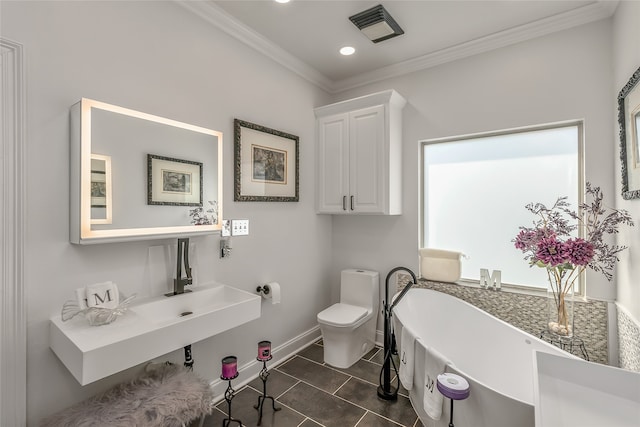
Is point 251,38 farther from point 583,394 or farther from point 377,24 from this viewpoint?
point 583,394

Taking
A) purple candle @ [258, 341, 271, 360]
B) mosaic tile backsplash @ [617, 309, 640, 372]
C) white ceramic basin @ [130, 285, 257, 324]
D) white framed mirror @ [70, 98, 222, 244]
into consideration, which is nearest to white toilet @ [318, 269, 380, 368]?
purple candle @ [258, 341, 271, 360]

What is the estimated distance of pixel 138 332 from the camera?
144cm

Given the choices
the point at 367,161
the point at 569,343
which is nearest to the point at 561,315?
the point at 569,343

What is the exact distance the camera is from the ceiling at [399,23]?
2133mm

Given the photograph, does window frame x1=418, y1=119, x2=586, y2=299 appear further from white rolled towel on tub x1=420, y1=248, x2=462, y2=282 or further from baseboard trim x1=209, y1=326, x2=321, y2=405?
baseboard trim x1=209, y1=326, x2=321, y2=405

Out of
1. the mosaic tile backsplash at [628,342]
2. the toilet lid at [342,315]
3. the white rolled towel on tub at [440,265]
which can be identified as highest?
the white rolled towel on tub at [440,265]

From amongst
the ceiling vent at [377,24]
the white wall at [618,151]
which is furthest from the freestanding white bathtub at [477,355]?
the ceiling vent at [377,24]

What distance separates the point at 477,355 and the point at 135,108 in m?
2.94

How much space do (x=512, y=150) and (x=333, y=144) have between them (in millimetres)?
1677

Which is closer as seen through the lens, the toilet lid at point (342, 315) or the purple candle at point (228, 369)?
the purple candle at point (228, 369)

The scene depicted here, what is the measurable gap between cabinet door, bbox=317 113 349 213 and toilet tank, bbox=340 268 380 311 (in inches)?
27.6

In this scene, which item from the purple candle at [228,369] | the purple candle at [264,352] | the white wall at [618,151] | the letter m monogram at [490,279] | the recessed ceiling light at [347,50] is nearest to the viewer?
the white wall at [618,151]

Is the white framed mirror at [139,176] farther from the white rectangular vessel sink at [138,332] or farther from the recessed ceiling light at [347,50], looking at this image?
the recessed ceiling light at [347,50]

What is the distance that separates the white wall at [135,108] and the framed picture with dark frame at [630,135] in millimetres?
2460
